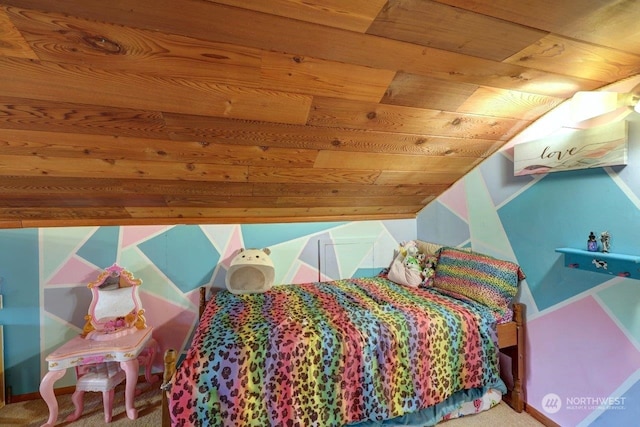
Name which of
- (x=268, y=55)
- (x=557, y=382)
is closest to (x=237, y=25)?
(x=268, y=55)

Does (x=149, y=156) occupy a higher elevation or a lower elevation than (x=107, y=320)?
higher

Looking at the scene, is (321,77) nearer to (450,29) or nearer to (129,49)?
(450,29)

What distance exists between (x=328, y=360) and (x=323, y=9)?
1563mm

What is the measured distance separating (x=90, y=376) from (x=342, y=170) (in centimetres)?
212

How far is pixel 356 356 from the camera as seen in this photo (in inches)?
Answer: 62.0

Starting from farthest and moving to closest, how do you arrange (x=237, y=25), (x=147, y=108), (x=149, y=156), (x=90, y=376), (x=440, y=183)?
(x=440, y=183) → (x=90, y=376) → (x=149, y=156) → (x=147, y=108) → (x=237, y=25)

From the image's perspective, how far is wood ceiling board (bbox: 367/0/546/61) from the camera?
0.95 meters

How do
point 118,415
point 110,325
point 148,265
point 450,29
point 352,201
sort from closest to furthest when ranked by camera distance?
1. point 450,29
2. point 118,415
3. point 110,325
4. point 148,265
5. point 352,201

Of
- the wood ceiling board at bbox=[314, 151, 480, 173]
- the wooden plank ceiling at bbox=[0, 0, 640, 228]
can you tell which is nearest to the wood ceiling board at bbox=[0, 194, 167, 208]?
the wooden plank ceiling at bbox=[0, 0, 640, 228]

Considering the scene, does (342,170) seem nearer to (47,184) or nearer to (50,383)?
(47,184)

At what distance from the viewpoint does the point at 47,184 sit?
1.67 m

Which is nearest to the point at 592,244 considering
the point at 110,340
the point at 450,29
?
the point at 450,29

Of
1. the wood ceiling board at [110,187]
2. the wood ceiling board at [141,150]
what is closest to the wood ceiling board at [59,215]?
the wood ceiling board at [110,187]

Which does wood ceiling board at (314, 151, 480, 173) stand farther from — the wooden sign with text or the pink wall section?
the wooden sign with text
